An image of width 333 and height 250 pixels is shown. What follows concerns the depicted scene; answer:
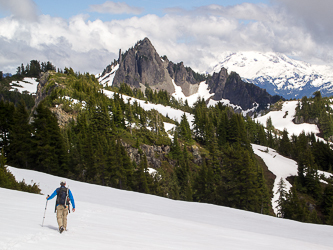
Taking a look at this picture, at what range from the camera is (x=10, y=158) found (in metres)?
35.5

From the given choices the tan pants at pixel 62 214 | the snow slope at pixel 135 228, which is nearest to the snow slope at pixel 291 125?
the snow slope at pixel 135 228

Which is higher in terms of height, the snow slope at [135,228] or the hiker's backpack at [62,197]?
the hiker's backpack at [62,197]

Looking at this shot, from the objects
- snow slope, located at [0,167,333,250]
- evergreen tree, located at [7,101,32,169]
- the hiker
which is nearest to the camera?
snow slope, located at [0,167,333,250]

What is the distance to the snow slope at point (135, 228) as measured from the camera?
875 centimetres

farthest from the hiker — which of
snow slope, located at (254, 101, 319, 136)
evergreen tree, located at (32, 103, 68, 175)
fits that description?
snow slope, located at (254, 101, 319, 136)

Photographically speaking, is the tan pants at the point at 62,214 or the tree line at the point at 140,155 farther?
the tree line at the point at 140,155

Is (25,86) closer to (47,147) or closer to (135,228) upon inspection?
(47,147)

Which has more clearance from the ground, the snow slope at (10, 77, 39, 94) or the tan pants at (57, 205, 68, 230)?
the snow slope at (10, 77, 39, 94)

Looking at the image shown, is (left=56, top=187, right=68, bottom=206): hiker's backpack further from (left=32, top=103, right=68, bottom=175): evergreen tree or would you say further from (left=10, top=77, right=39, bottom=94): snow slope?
(left=10, top=77, right=39, bottom=94): snow slope

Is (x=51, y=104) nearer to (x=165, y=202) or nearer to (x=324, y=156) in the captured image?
(x=165, y=202)

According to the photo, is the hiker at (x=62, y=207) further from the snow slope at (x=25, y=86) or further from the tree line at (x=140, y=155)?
the snow slope at (x=25, y=86)

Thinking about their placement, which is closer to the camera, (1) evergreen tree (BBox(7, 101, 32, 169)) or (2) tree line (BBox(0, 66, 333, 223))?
(1) evergreen tree (BBox(7, 101, 32, 169))

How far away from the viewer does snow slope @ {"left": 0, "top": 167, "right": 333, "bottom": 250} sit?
8750 mm

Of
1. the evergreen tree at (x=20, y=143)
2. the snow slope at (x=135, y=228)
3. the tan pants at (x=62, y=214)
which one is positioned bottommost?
the snow slope at (x=135, y=228)
